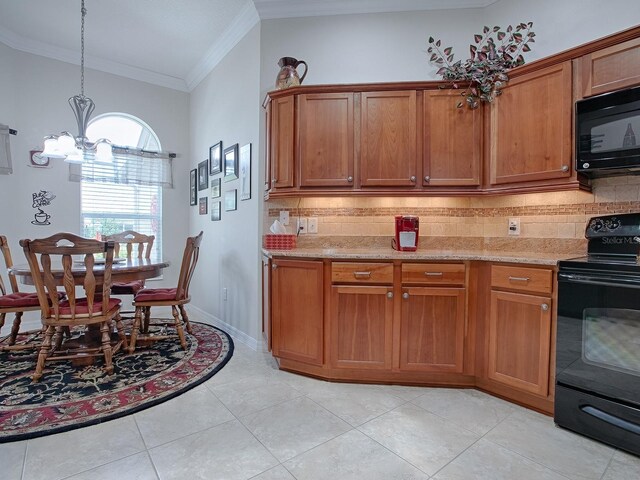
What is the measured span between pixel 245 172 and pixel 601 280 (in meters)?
2.74

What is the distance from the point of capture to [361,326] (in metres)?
2.29

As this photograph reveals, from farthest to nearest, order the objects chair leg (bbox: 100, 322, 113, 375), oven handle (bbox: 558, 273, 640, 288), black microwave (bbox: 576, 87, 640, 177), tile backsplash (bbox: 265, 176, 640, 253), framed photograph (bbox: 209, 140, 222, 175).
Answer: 1. framed photograph (bbox: 209, 140, 222, 175)
2. chair leg (bbox: 100, 322, 113, 375)
3. tile backsplash (bbox: 265, 176, 640, 253)
4. black microwave (bbox: 576, 87, 640, 177)
5. oven handle (bbox: 558, 273, 640, 288)

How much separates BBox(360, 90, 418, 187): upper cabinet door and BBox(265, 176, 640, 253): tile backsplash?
11.8 inches

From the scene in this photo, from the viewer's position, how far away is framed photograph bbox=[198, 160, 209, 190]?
13.5 feet

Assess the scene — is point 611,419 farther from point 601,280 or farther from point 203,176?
point 203,176

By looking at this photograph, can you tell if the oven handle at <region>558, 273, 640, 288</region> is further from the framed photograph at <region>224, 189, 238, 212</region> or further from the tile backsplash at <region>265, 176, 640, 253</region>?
the framed photograph at <region>224, 189, 238, 212</region>

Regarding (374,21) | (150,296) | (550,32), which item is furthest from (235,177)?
(550,32)

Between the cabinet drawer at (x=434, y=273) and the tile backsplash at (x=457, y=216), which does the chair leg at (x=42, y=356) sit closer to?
the tile backsplash at (x=457, y=216)

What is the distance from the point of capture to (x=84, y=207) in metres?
4.03

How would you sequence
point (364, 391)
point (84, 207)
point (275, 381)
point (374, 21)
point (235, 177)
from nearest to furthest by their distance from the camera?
point (364, 391) → point (275, 381) → point (374, 21) → point (235, 177) → point (84, 207)

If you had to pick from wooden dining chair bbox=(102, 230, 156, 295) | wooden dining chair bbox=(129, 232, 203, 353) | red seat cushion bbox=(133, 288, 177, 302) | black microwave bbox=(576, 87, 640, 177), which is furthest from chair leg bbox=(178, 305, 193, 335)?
black microwave bbox=(576, 87, 640, 177)

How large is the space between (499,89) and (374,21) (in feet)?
4.11

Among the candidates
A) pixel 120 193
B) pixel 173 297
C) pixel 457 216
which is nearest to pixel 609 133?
pixel 457 216

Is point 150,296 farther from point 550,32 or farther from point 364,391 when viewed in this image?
point 550,32
